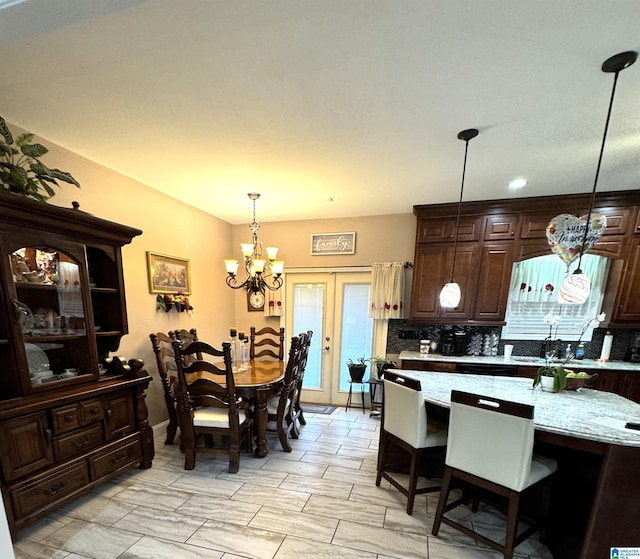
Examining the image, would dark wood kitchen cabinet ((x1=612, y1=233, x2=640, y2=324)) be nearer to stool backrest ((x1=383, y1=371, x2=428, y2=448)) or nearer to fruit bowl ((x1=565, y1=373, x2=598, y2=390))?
fruit bowl ((x1=565, y1=373, x2=598, y2=390))

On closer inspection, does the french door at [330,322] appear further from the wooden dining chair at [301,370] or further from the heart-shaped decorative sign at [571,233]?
the heart-shaped decorative sign at [571,233]

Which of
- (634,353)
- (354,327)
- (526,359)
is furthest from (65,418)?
(634,353)

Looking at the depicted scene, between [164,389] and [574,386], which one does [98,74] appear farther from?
[574,386]

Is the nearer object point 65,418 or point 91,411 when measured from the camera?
point 65,418

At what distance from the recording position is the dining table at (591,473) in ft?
4.31

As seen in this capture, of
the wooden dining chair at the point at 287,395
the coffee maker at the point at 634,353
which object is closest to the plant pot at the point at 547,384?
the coffee maker at the point at 634,353

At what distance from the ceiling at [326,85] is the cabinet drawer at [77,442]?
2.22 m

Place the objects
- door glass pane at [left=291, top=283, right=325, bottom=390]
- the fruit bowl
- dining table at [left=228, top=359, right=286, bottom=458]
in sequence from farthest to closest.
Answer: door glass pane at [left=291, top=283, right=325, bottom=390] → dining table at [left=228, top=359, right=286, bottom=458] → the fruit bowl

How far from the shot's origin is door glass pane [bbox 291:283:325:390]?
417 centimetres

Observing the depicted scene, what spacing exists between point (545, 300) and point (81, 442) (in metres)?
5.11

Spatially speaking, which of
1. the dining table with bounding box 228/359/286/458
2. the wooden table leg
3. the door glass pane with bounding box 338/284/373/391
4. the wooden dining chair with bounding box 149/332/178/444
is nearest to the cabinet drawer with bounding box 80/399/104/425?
the wooden dining chair with bounding box 149/332/178/444

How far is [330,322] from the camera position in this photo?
4.12m

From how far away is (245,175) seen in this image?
2.59m

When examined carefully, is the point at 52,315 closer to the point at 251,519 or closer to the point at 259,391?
the point at 259,391
